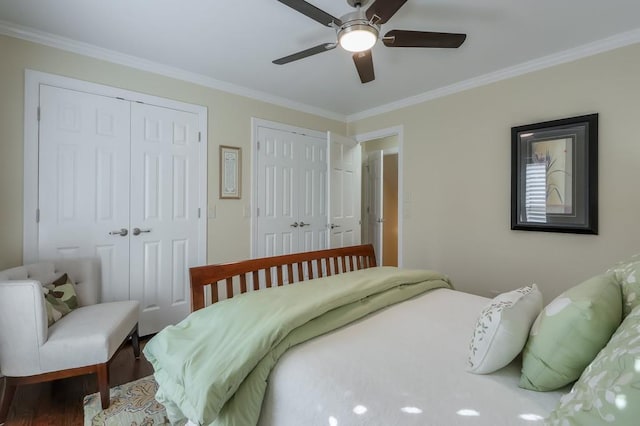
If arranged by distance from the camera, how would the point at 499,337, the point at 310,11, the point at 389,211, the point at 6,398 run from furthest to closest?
the point at 389,211 → the point at 6,398 → the point at 310,11 → the point at 499,337

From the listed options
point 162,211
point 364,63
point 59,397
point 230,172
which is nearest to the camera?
point 59,397

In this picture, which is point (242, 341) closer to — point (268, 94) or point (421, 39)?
point (421, 39)

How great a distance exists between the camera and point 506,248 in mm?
2861

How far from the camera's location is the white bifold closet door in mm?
2344

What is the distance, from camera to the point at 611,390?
24.9 inches

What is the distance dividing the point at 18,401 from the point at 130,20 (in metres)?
2.50

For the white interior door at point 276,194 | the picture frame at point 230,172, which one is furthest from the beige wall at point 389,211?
the picture frame at point 230,172

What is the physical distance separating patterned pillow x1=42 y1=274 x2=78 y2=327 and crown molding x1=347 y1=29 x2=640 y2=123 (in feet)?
11.6

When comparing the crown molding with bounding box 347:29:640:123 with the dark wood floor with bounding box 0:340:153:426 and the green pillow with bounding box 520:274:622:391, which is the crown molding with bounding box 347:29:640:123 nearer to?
the green pillow with bounding box 520:274:622:391

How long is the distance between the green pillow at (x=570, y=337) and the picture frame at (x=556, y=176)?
6.08 ft

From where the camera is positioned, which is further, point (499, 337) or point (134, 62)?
point (134, 62)

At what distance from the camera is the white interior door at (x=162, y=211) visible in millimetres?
2686

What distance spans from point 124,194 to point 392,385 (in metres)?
2.62

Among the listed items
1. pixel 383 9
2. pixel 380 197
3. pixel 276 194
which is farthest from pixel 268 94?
pixel 380 197
